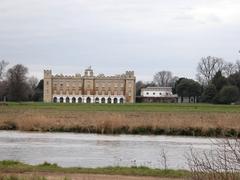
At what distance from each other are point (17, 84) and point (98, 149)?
346 feet

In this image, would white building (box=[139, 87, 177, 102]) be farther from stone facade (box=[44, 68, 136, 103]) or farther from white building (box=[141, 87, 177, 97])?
stone facade (box=[44, 68, 136, 103])

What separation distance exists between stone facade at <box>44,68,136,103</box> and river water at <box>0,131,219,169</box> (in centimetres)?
13599

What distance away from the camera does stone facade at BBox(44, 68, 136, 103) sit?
171 m

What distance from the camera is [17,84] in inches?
5094

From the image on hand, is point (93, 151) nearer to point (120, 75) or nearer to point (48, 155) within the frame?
point (48, 155)

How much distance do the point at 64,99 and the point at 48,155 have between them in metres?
150

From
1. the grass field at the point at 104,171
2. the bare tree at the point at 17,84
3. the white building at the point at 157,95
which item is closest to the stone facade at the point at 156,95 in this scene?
the white building at the point at 157,95

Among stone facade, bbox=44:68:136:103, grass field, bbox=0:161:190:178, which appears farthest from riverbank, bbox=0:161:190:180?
stone facade, bbox=44:68:136:103

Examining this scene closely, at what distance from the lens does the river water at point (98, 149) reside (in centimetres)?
2177

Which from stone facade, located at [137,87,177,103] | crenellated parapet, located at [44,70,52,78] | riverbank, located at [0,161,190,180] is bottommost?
riverbank, located at [0,161,190,180]

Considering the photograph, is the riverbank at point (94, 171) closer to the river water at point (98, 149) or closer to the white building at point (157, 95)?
the river water at point (98, 149)

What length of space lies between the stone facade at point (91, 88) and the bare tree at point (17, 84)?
36450mm

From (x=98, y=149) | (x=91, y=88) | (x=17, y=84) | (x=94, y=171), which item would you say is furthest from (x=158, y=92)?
(x=94, y=171)

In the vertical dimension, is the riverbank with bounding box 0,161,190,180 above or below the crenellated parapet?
below
